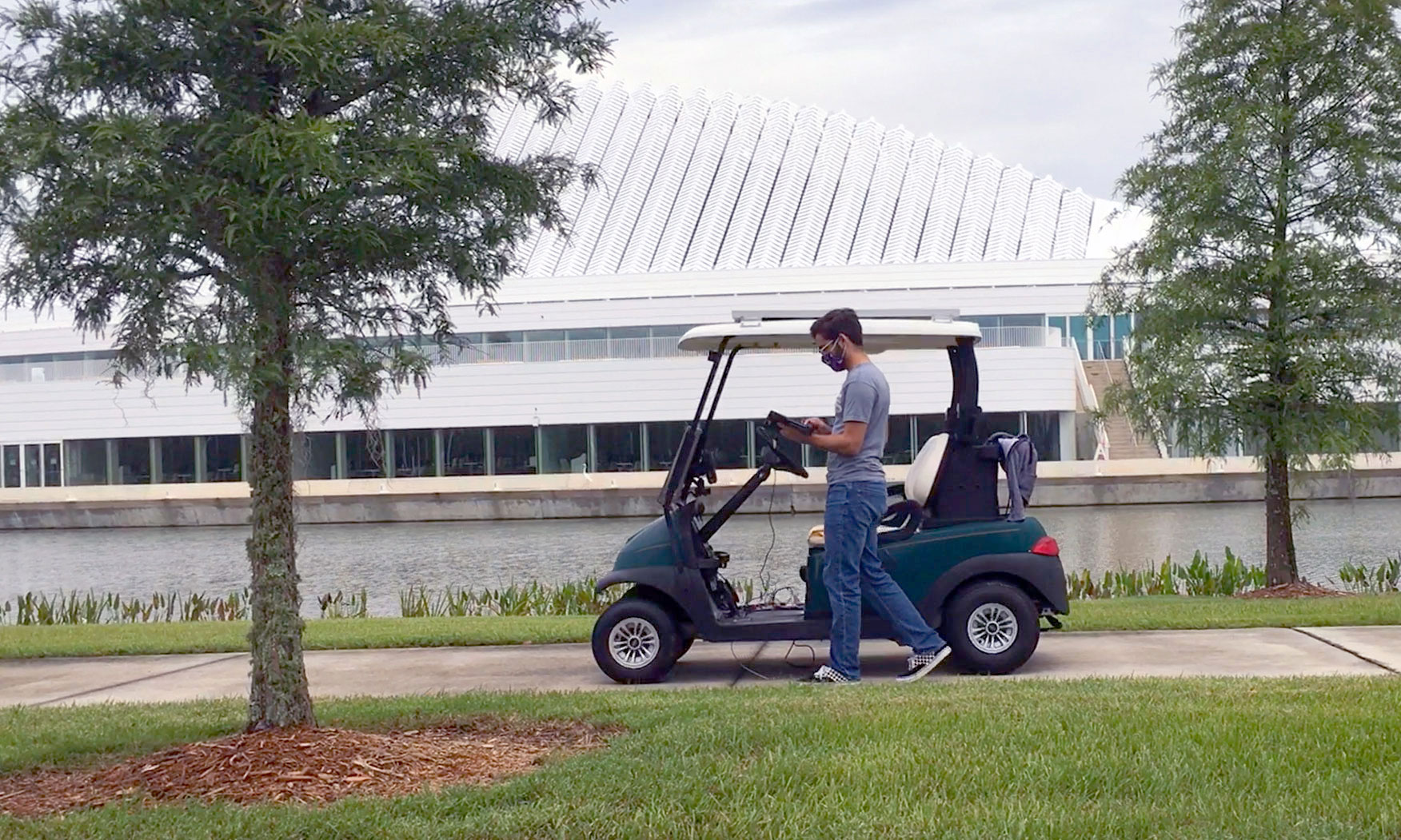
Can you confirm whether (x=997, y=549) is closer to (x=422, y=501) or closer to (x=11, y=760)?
(x=11, y=760)

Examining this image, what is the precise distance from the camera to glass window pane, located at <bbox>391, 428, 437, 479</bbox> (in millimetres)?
56656

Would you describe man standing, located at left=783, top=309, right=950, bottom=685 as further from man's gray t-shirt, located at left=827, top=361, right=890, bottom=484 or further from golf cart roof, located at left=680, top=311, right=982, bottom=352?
golf cart roof, located at left=680, top=311, right=982, bottom=352

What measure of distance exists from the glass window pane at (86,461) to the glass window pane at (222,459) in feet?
15.0

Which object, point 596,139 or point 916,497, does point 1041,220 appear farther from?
point 916,497

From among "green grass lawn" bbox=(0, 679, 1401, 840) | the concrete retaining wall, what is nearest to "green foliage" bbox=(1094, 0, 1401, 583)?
"green grass lawn" bbox=(0, 679, 1401, 840)

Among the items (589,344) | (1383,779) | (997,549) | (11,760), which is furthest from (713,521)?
(589,344)

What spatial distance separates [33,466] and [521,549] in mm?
35763

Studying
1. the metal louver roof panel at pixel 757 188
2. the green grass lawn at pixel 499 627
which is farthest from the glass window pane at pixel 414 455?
the green grass lawn at pixel 499 627

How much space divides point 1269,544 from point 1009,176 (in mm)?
56020

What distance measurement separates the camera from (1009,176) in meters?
69.9

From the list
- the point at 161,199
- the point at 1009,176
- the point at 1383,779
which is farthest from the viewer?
the point at 1009,176

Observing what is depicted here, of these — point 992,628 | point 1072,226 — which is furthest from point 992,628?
point 1072,226

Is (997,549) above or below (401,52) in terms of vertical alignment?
below

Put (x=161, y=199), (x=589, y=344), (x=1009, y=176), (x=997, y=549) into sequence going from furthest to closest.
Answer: (x=1009, y=176) < (x=589, y=344) < (x=997, y=549) < (x=161, y=199)
